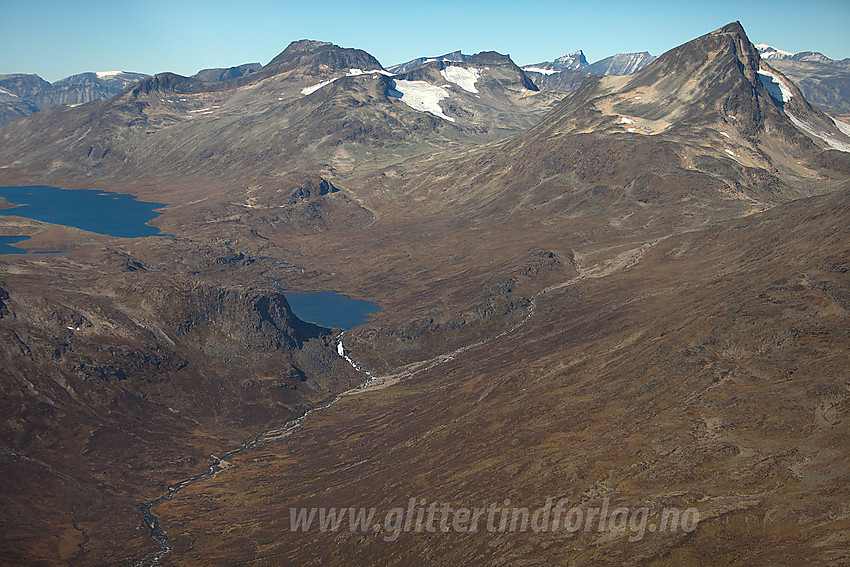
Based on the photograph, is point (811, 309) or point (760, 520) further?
point (811, 309)

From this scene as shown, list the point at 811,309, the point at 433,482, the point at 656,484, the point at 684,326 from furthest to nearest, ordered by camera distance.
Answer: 1. the point at 684,326
2. the point at 811,309
3. the point at 433,482
4. the point at 656,484

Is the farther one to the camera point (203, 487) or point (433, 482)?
point (203, 487)

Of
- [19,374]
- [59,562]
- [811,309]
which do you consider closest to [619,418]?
[811,309]

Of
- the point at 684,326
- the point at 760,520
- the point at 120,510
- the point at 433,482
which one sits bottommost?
the point at 120,510

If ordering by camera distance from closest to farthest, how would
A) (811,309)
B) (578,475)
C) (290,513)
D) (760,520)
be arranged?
(760,520) → (578,475) → (290,513) → (811,309)

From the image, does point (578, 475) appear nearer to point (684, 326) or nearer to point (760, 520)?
point (760, 520)

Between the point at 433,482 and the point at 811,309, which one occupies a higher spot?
the point at 811,309

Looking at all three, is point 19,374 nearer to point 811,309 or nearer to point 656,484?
point 656,484

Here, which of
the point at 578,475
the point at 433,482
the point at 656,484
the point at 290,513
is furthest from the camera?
the point at 290,513

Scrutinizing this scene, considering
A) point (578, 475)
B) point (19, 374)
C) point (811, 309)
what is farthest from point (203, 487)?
point (811, 309)
